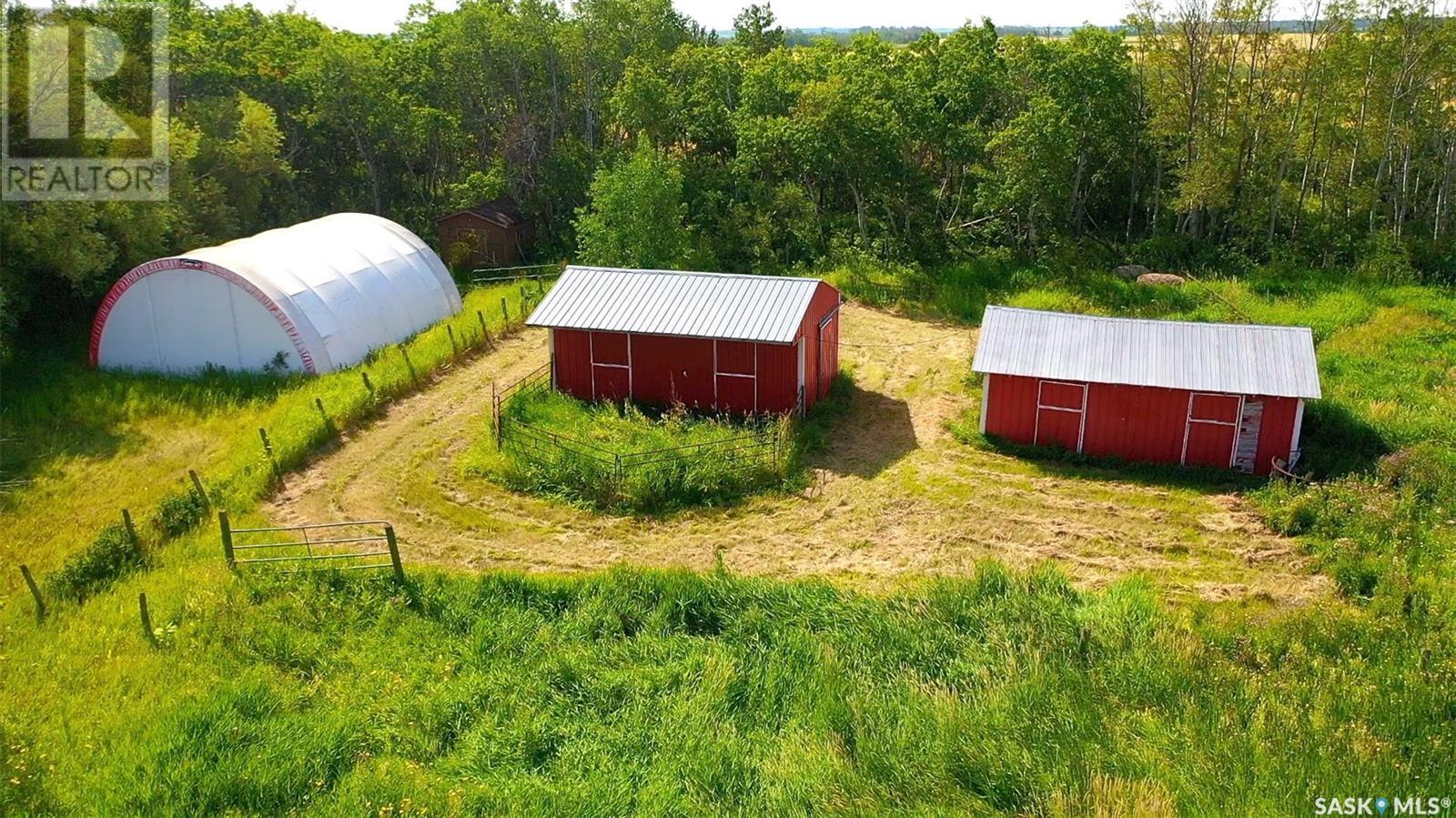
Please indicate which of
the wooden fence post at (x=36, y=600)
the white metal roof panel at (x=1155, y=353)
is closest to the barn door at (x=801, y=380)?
the white metal roof panel at (x=1155, y=353)

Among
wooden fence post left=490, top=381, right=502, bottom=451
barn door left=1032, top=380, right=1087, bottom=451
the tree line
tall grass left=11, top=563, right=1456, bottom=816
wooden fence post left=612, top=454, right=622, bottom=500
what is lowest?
tall grass left=11, top=563, right=1456, bottom=816

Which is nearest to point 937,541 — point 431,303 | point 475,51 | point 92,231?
point 431,303

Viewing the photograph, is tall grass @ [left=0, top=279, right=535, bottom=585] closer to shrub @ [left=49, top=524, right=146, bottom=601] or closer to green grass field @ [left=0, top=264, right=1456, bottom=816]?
shrub @ [left=49, top=524, right=146, bottom=601]

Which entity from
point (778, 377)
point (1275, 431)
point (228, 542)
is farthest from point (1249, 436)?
point (228, 542)

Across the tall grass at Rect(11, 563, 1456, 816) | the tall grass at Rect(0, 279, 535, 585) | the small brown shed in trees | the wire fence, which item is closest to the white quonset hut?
the tall grass at Rect(0, 279, 535, 585)

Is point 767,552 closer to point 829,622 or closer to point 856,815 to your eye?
point 829,622

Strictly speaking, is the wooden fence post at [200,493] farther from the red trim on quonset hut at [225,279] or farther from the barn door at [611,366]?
the barn door at [611,366]

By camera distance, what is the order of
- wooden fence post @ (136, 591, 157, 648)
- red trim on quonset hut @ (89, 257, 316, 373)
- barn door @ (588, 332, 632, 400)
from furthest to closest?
red trim on quonset hut @ (89, 257, 316, 373)
barn door @ (588, 332, 632, 400)
wooden fence post @ (136, 591, 157, 648)
